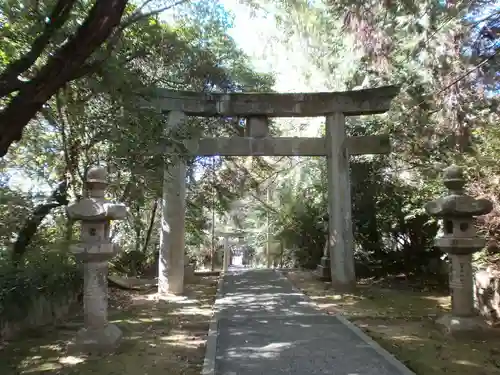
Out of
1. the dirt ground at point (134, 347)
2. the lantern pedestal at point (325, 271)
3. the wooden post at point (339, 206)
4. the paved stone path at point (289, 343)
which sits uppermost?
→ the wooden post at point (339, 206)

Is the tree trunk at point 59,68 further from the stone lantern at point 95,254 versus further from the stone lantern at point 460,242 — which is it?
the stone lantern at point 460,242

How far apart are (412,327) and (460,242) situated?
5.16 ft

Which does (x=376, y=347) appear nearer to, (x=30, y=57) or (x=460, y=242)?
(x=460, y=242)

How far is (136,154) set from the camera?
6824mm

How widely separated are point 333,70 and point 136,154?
27.7ft

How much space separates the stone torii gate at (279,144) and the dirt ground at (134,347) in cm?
199

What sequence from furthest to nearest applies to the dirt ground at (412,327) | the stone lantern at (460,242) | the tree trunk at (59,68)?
1. the stone lantern at (460,242)
2. the dirt ground at (412,327)
3. the tree trunk at (59,68)

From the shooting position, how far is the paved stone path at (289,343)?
15.3 feet

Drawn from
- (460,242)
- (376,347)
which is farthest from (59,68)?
(460,242)

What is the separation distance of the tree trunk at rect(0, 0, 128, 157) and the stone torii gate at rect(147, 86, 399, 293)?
21.3ft

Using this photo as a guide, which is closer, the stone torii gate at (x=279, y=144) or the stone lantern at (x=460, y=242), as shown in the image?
the stone lantern at (x=460, y=242)

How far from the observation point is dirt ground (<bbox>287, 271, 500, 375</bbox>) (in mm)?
4852

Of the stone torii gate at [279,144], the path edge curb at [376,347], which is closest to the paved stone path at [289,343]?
the path edge curb at [376,347]

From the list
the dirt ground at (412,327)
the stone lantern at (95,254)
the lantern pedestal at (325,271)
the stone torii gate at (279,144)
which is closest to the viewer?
the dirt ground at (412,327)
